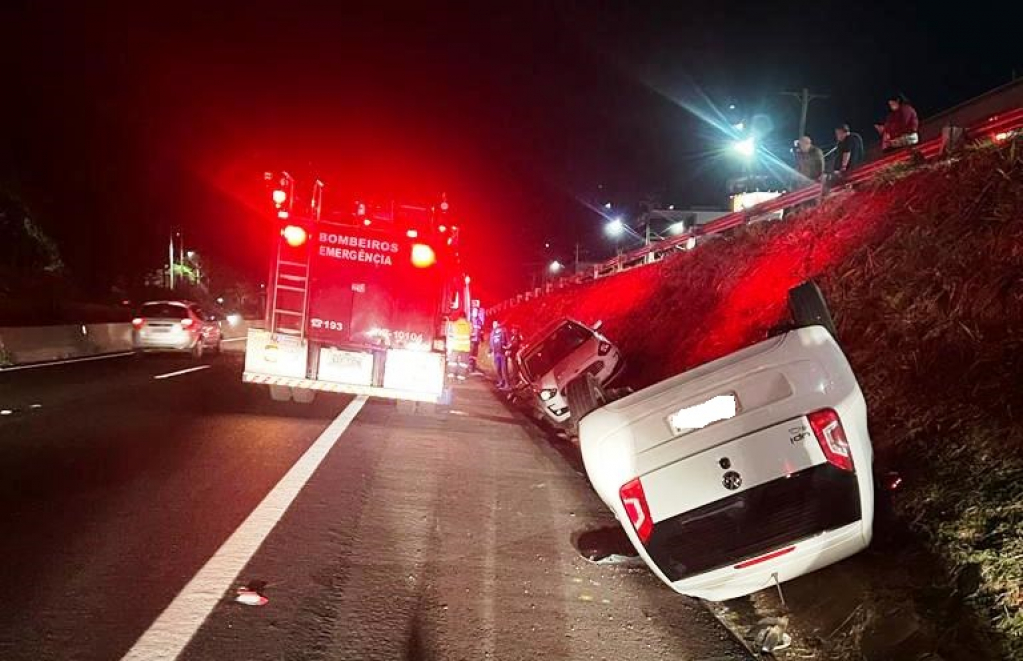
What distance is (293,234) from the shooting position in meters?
10.9

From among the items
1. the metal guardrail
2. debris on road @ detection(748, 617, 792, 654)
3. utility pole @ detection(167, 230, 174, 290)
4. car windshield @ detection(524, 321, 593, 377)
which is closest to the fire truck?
car windshield @ detection(524, 321, 593, 377)

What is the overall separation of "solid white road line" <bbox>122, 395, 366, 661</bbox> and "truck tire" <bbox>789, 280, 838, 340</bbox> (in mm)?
3648

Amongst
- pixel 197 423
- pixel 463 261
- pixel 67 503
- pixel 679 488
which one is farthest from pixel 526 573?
pixel 463 261

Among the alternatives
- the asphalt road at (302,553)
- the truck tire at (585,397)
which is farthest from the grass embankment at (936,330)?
the truck tire at (585,397)

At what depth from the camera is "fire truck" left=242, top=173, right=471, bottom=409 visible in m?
10.9

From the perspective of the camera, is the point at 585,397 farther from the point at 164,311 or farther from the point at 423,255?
the point at 164,311

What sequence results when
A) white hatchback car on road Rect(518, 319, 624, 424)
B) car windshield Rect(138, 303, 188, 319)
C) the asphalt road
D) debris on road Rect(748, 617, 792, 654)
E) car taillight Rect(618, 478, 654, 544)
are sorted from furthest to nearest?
car windshield Rect(138, 303, 188, 319)
white hatchback car on road Rect(518, 319, 624, 424)
debris on road Rect(748, 617, 792, 654)
the asphalt road
car taillight Rect(618, 478, 654, 544)

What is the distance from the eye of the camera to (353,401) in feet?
47.1

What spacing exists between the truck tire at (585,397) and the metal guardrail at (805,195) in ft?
19.2

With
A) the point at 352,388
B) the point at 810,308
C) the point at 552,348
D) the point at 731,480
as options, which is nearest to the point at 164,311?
the point at 352,388

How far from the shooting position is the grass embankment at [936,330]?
172 inches

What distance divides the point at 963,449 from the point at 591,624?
2589mm

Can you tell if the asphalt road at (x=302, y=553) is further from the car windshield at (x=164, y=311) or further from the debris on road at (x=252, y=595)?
the car windshield at (x=164, y=311)

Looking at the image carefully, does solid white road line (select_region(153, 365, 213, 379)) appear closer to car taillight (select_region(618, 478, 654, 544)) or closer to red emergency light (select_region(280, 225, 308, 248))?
red emergency light (select_region(280, 225, 308, 248))
